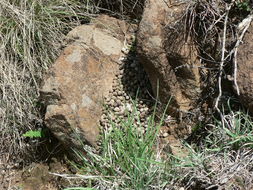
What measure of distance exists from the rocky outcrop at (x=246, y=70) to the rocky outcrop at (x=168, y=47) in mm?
305

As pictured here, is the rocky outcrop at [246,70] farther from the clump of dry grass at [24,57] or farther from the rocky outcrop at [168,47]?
the clump of dry grass at [24,57]

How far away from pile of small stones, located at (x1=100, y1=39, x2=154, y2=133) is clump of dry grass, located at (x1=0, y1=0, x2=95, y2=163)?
61 centimetres

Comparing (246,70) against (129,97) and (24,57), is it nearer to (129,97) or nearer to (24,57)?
(129,97)

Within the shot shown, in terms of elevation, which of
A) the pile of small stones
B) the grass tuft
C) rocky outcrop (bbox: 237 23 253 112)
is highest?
rocky outcrop (bbox: 237 23 253 112)

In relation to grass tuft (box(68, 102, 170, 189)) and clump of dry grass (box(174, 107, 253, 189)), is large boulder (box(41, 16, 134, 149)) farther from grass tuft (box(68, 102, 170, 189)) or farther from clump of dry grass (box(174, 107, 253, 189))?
clump of dry grass (box(174, 107, 253, 189))

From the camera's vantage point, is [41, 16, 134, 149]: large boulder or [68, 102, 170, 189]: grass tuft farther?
[41, 16, 134, 149]: large boulder

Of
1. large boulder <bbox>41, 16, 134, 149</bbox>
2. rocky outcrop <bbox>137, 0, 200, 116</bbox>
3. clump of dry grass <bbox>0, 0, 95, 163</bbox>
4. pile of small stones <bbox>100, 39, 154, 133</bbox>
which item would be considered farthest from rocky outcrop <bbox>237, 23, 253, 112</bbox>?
clump of dry grass <bbox>0, 0, 95, 163</bbox>

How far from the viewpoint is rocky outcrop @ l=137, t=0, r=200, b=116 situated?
9.43 feet

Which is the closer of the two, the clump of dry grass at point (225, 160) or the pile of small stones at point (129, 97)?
the clump of dry grass at point (225, 160)

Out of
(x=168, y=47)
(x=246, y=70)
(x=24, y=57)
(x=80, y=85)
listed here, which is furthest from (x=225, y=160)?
(x=24, y=57)

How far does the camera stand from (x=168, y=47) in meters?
2.88

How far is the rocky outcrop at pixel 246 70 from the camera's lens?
105 inches

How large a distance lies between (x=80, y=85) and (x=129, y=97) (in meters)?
0.35

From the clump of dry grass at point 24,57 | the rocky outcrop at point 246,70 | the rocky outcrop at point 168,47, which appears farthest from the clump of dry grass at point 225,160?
the clump of dry grass at point 24,57
